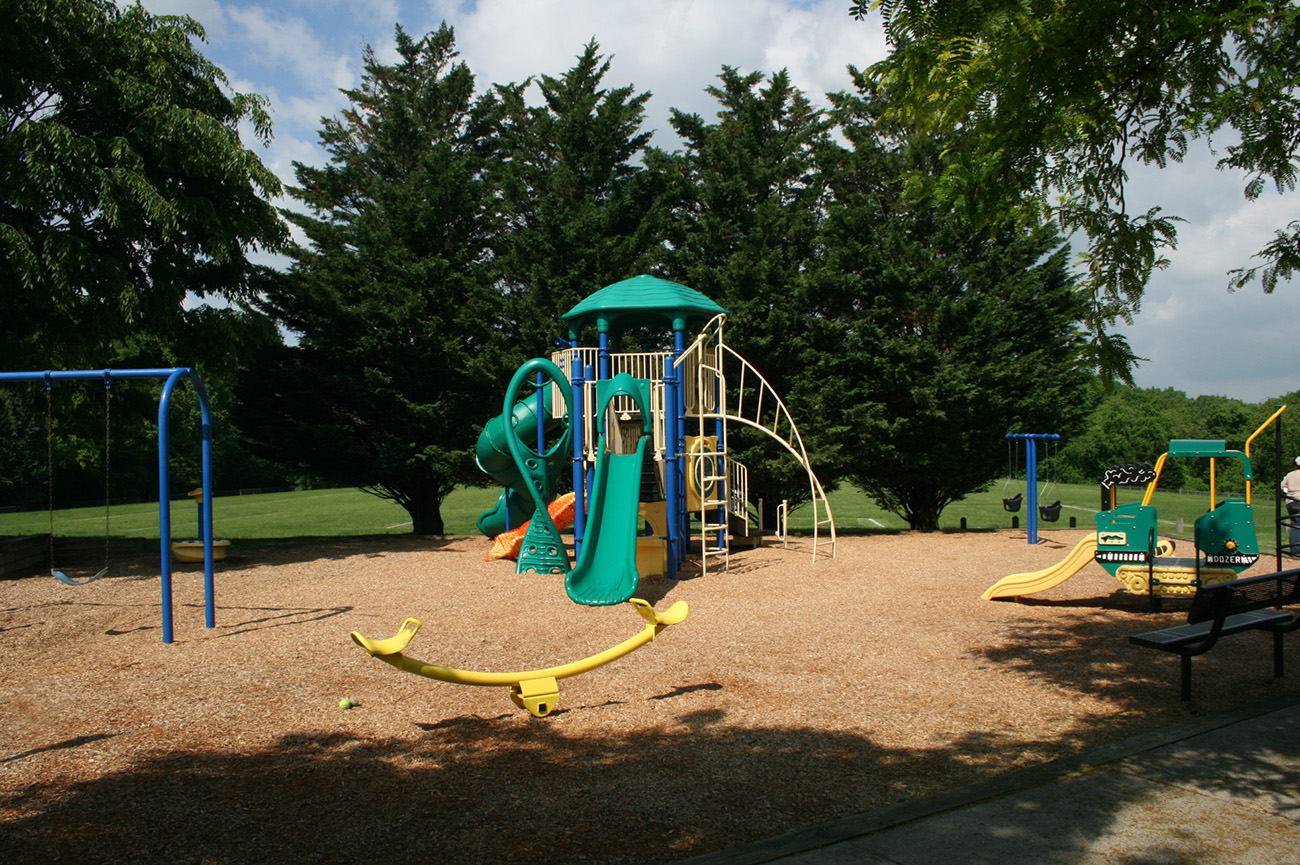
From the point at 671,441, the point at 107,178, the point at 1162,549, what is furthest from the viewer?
the point at 671,441

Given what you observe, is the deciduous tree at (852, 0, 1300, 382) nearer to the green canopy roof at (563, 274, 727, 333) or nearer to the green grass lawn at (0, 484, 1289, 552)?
the green canopy roof at (563, 274, 727, 333)

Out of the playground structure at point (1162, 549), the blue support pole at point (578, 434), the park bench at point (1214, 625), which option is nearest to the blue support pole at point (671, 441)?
the blue support pole at point (578, 434)

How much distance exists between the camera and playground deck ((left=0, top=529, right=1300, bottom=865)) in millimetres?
3652

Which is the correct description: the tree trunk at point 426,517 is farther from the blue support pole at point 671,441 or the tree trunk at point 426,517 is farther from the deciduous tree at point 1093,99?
the deciduous tree at point 1093,99

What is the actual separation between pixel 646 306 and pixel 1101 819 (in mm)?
9823

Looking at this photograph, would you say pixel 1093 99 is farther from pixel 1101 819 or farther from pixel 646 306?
pixel 646 306

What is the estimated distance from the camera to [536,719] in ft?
17.2

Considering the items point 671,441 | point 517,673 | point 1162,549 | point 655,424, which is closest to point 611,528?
point 671,441

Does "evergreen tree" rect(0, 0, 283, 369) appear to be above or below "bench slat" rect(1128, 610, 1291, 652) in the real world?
above

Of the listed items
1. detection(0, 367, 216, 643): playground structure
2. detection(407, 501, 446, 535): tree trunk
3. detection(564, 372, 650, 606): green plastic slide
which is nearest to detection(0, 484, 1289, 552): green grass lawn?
detection(407, 501, 446, 535): tree trunk

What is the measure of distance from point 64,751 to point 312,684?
163cm

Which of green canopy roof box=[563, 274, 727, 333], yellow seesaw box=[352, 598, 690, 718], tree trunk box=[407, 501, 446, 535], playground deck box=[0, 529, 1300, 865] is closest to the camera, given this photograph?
playground deck box=[0, 529, 1300, 865]

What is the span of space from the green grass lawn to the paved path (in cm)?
1648

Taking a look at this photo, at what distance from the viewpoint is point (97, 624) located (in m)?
8.35
